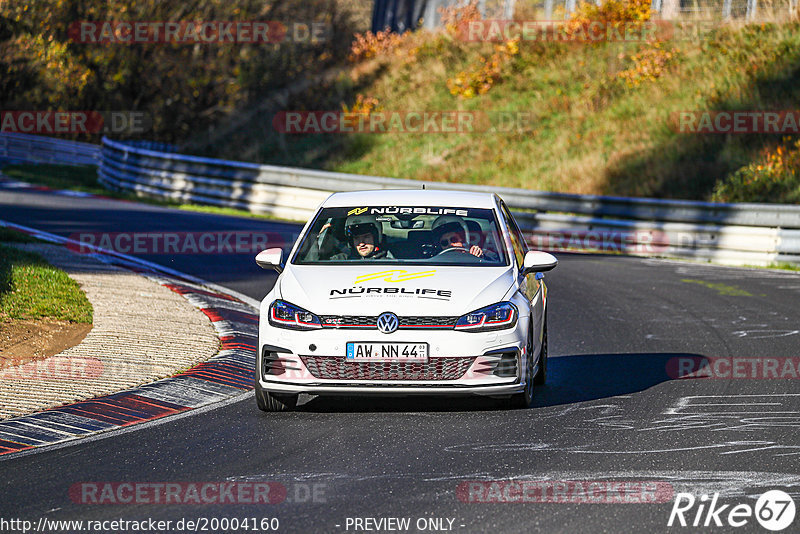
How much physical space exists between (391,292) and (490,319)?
0.69m

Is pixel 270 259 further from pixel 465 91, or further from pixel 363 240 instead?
pixel 465 91

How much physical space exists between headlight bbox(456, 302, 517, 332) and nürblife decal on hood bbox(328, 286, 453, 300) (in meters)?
0.21

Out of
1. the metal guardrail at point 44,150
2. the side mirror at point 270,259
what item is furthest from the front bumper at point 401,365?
the metal guardrail at point 44,150

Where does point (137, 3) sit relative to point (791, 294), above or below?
above

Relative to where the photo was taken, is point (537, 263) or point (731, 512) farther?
point (537, 263)

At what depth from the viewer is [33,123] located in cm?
4462

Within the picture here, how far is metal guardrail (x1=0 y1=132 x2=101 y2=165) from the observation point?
42094 millimetres

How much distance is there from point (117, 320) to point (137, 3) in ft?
111

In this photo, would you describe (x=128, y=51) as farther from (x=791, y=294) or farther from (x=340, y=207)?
(x=340, y=207)

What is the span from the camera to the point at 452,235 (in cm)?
920

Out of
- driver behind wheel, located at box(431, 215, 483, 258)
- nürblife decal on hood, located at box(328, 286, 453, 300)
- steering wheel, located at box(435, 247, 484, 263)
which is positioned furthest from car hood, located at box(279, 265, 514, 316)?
driver behind wheel, located at box(431, 215, 483, 258)

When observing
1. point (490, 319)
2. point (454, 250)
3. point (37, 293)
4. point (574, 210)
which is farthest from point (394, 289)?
point (574, 210)

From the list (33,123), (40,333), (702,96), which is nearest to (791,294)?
(40,333)

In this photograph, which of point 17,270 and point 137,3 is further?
point 137,3
